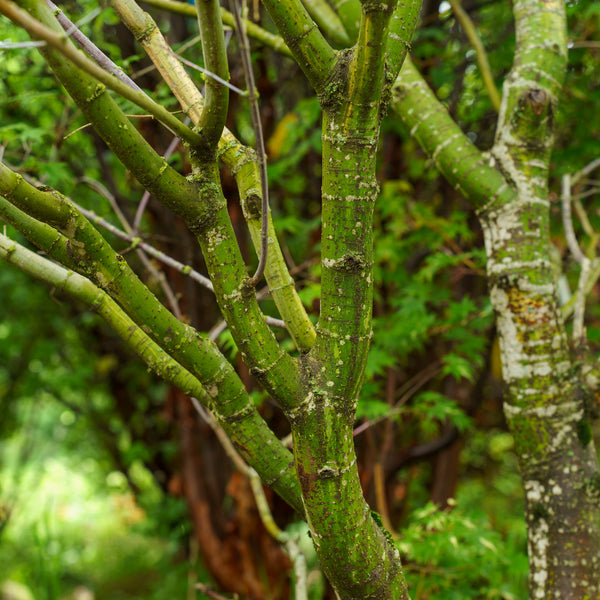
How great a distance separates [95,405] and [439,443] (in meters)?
3.51

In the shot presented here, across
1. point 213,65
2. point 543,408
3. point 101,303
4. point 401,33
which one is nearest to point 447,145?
point 401,33

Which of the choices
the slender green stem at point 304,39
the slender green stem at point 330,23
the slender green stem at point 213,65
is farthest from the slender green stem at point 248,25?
the slender green stem at point 213,65

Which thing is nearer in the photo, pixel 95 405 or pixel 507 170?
pixel 507 170

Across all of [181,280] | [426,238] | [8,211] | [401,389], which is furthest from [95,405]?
[8,211]

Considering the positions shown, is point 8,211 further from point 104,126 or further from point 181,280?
point 181,280

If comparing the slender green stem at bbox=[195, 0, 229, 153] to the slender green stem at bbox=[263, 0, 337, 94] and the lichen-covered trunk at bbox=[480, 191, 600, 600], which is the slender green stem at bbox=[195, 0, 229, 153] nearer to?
the slender green stem at bbox=[263, 0, 337, 94]

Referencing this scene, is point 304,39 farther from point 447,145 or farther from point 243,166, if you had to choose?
point 447,145

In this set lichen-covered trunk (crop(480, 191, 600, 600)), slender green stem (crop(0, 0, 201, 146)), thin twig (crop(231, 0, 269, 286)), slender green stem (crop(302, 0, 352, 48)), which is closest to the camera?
slender green stem (crop(0, 0, 201, 146))

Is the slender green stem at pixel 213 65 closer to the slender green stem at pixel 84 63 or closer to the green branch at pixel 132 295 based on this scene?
the slender green stem at pixel 84 63

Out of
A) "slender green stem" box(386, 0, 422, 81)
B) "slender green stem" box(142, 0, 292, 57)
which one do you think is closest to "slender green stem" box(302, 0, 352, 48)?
"slender green stem" box(142, 0, 292, 57)

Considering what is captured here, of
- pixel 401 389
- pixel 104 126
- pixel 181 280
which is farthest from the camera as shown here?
pixel 181 280

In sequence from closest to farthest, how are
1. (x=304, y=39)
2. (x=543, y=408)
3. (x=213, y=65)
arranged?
(x=213, y=65) → (x=304, y=39) → (x=543, y=408)

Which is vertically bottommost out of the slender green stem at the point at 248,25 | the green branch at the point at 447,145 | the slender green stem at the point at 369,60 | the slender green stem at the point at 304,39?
the slender green stem at the point at 369,60

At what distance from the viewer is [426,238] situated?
2471 mm
